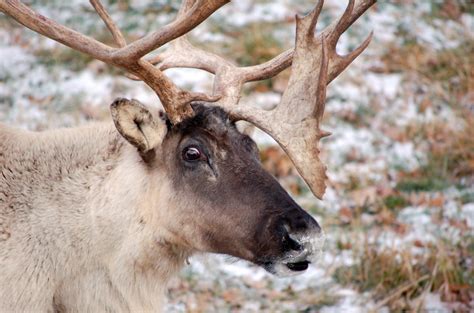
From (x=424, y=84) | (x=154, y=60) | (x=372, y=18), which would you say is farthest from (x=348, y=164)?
(x=154, y=60)

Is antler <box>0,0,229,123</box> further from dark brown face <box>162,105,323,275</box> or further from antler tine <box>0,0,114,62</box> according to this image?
dark brown face <box>162,105,323,275</box>

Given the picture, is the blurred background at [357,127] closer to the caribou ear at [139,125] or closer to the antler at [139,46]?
the caribou ear at [139,125]

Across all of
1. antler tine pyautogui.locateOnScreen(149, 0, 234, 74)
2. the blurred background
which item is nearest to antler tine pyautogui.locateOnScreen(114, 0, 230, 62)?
antler tine pyautogui.locateOnScreen(149, 0, 234, 74)

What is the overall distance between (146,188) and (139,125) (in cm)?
36

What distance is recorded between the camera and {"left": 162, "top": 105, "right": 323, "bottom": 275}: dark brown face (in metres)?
4.42

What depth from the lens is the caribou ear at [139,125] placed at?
14.5 ft

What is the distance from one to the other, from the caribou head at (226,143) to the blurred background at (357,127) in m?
1.68

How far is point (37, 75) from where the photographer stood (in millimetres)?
10148

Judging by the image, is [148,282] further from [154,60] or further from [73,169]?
[154,60]

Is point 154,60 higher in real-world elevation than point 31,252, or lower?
higher

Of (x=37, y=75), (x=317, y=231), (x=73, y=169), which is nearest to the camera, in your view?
(x=317, y=231)

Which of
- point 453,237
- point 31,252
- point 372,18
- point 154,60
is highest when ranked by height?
point 372,18

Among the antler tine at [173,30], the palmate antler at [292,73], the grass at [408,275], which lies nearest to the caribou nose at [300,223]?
the palmate antler at [292,73]

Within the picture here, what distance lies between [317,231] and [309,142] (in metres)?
0.47
